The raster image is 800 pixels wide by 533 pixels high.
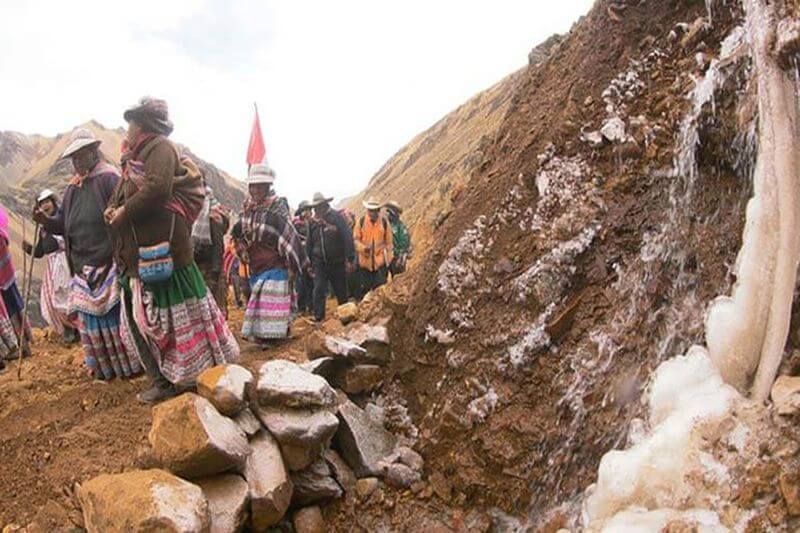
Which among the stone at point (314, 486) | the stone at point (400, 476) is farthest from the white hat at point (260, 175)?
the stone at point (400, 476)

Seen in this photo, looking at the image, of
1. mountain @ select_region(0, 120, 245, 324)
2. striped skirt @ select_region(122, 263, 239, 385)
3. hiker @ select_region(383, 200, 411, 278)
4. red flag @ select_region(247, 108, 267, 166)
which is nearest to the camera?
striped skirt @ select_region(122, 263, 239, 385)

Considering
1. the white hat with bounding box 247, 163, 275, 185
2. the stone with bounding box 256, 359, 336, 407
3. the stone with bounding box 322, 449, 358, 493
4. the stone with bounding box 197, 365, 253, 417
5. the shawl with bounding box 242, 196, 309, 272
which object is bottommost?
the stone with bounding box 322, 449, 358, 493

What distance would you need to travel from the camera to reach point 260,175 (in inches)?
219

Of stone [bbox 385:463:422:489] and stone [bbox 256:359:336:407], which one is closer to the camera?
stone [bbox 256:359:336:407]

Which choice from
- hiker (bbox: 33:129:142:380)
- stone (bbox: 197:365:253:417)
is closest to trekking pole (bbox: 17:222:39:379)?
hiker (bbox: 33:129:142:380)

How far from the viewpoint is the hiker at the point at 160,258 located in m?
3.81

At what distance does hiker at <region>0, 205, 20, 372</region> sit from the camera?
5629 millimetres

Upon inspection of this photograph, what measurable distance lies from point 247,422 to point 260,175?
272 cm

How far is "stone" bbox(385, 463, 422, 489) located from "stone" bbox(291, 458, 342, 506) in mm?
349

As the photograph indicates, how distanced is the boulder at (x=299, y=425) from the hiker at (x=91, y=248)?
5.93 feet

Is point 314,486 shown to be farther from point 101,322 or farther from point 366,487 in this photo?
point 101,322

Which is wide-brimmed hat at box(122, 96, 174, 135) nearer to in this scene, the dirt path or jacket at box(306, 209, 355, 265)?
the dirt path

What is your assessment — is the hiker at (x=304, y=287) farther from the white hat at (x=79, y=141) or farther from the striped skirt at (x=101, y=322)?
the white hat at (x=79, y=141)

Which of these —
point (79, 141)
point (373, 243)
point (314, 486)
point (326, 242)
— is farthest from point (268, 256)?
point (373, 243)
